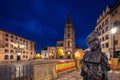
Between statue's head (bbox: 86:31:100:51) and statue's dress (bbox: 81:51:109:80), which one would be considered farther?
statue's head (bbox: 86:31:100:51)

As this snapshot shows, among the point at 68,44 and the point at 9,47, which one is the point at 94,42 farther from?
the point at 68,44

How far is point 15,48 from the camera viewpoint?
73688mm

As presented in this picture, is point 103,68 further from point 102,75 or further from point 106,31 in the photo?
point 106,31

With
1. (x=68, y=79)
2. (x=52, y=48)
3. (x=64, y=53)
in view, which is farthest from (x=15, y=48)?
(x=68, y=79)

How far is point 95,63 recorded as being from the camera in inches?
119

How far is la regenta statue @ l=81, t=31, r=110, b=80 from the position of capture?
9.72 ft

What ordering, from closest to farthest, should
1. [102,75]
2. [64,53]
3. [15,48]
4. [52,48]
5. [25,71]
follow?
1. [102,75]
2. [25,71]
3. [15,48]
4. [64,53]
5. [52,48]

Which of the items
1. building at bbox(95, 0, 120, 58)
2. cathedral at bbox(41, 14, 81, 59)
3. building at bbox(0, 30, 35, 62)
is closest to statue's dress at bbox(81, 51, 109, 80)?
building at bbox(95, 0, 120, 58)

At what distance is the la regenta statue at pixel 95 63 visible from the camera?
9.72ft

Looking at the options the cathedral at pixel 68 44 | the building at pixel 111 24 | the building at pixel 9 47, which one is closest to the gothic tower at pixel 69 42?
the cathedral at pixel 68 44

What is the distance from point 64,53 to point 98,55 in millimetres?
88200

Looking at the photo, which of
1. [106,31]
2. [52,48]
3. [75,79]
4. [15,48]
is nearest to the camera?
→ [75,79]

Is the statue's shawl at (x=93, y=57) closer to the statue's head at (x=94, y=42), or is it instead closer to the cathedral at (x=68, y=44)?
the statue's head at (x=94, y=42)

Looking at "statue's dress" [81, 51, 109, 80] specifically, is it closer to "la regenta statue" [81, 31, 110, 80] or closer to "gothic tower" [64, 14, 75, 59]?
"la regenta statue" [81, 31, 110, 80]
